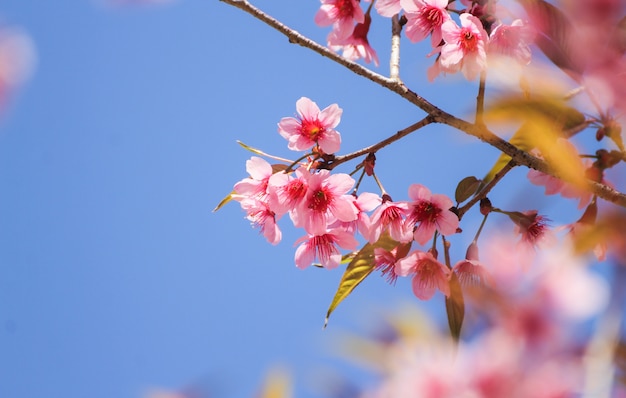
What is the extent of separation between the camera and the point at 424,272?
0.93 m

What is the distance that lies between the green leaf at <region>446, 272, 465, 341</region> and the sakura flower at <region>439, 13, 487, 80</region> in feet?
1.12

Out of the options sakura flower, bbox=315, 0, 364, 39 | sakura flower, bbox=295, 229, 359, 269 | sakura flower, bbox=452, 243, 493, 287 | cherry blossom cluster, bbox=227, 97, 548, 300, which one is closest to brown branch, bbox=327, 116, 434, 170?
cherry blossom cluster, bbox=227, 97, 548, 300

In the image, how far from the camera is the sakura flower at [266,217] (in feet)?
3.26

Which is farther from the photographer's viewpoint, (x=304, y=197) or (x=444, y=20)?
(x=444, y=20)

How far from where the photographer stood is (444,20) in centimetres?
101

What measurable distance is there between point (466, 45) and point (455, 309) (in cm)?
43

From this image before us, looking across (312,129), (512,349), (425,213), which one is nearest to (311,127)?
(312,129)

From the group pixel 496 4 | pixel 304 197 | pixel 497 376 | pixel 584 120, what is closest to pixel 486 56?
pixel 496 4

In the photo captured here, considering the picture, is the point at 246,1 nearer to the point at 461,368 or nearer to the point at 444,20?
the point at 444,20

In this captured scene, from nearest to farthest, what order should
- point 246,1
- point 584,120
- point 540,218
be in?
point 584,120 < point 246,1 < point 540,218

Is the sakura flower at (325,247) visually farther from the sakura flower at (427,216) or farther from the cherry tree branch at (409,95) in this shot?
the cherry tree branch at (409,95)

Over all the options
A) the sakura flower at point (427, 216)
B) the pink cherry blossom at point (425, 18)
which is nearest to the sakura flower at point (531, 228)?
the sakura flower at point (427, 216)

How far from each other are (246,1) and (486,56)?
1.28 ft

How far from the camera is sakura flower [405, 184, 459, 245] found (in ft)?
3.00
